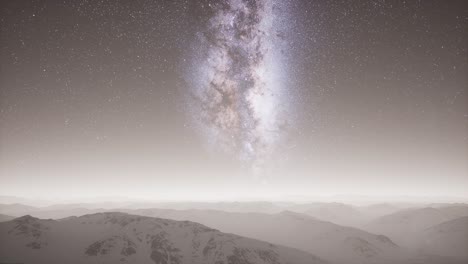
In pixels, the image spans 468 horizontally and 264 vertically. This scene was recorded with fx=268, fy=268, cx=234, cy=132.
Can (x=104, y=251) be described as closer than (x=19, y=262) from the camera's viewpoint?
No

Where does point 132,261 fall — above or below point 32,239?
below

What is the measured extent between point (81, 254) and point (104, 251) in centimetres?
1475

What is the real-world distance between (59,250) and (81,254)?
1578 cm

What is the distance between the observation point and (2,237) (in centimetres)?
19762

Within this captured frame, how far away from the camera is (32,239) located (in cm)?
19650

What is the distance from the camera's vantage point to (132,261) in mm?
191250

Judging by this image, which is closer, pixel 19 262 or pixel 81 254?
pixel 19 262

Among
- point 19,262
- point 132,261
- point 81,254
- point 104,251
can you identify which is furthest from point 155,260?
point 19,262

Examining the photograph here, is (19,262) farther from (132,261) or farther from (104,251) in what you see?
(132,261)

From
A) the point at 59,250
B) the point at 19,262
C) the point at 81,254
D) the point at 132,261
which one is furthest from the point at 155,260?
the point at 19,262

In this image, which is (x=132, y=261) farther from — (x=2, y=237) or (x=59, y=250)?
(x=2, y=237)

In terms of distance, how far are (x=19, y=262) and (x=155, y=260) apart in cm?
8208

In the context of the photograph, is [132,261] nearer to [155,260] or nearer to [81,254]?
[155,260]

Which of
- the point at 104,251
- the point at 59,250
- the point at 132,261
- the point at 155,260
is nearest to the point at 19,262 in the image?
the point at 59,250
